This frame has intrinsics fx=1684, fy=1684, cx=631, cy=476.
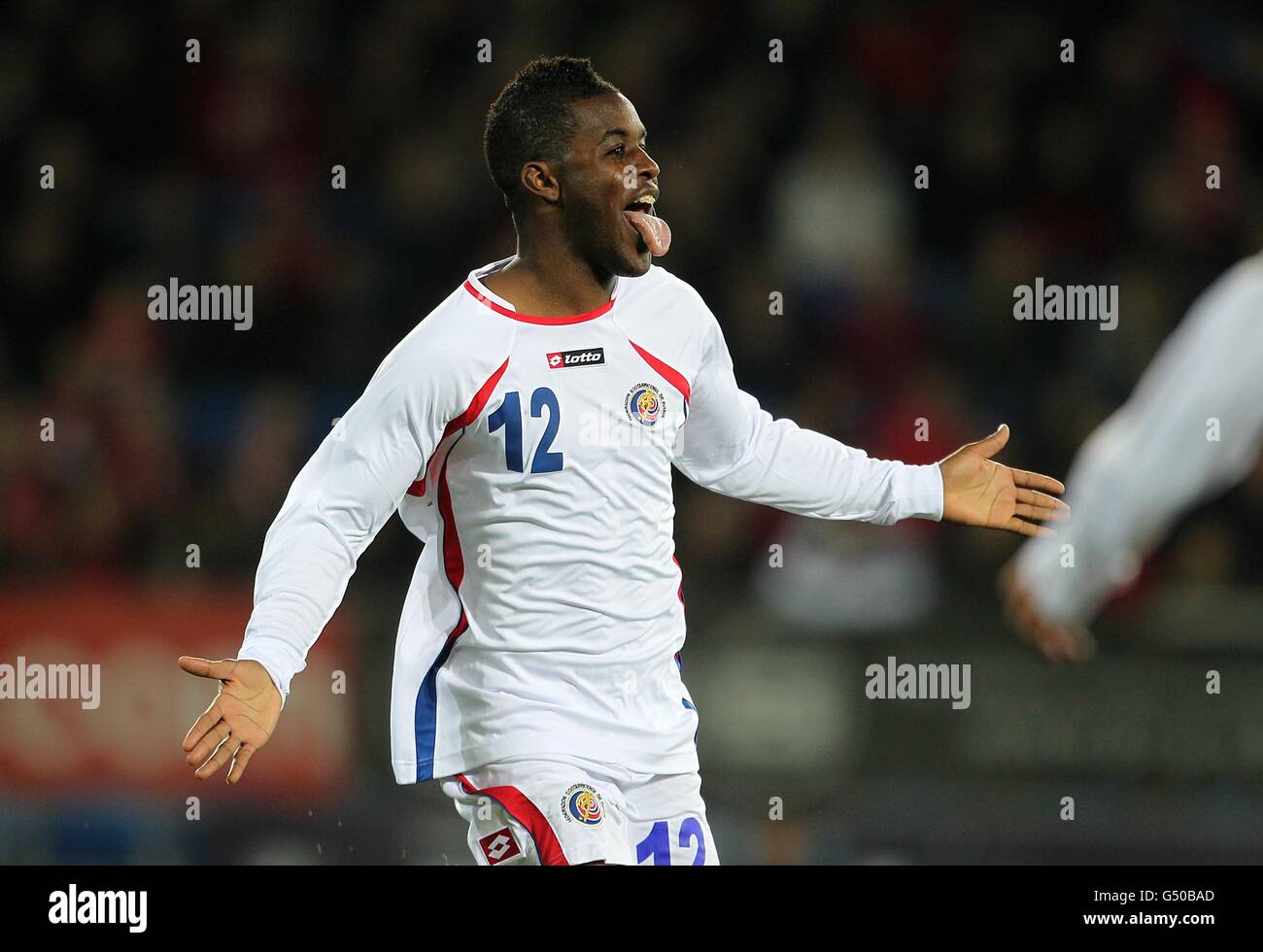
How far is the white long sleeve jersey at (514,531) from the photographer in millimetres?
3307

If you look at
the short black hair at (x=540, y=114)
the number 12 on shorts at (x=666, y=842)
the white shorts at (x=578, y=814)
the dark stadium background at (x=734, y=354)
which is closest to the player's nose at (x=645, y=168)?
the short black hair at (x=540, y=114)

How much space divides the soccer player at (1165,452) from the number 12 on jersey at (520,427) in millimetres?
990

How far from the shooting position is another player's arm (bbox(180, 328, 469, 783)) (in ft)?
10.5

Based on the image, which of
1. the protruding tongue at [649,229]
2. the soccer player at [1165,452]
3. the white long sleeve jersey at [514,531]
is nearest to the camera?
the soccer player at [1165,452]

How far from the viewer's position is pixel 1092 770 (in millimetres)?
5328

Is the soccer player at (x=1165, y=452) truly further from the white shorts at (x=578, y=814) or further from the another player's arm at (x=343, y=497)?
the another player's arm at (x=343, y=497)

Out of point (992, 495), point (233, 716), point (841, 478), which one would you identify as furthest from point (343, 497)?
point (992, 495)

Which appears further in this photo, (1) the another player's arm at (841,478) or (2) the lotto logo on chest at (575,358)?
(1) the another player's arm at (841,478)

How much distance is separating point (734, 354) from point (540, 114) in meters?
2.61

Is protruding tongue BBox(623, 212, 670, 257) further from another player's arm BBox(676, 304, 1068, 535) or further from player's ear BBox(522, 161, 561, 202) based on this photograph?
A: another player's arm BBox(676, 304, 1068, 535)

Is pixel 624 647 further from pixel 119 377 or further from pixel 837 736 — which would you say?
pixel 119 377

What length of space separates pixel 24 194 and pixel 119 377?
93 cm

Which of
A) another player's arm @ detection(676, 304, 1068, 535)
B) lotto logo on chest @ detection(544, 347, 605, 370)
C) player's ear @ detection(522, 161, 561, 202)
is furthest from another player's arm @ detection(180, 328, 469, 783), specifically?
another player's arm @ detection(676, 304, 1068, 535)

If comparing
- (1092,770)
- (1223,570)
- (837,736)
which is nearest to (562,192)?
(837,736)
